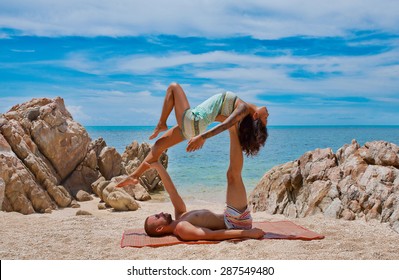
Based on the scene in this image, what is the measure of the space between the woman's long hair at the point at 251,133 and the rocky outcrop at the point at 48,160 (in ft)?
16.4

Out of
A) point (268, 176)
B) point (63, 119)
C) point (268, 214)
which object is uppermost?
point (63, 119)

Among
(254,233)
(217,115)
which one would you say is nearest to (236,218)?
(254,233)

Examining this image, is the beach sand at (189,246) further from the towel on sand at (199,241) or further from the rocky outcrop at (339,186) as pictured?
the rocky outcrop at (339,186)

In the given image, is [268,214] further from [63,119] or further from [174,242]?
[63,119]

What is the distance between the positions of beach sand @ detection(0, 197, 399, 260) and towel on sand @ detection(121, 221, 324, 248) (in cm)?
11

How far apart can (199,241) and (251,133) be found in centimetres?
156

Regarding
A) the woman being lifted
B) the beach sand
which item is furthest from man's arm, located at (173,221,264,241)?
the woman being lifted

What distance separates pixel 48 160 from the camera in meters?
12.2

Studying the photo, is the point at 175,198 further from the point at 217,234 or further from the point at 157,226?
the point at 217,234

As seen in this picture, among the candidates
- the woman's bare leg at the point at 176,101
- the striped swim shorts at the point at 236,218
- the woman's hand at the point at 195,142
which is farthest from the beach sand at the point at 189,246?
the woman's bare leg at the point at 176,101

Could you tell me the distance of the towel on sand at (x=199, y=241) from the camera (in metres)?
5.71

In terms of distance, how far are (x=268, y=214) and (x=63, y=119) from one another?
22.7 feet

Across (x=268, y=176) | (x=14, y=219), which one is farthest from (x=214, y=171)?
(x=14, y=219)
